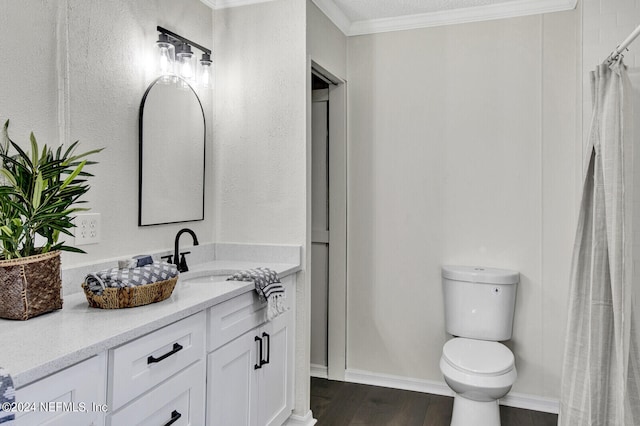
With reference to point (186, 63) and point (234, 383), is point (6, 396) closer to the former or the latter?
point (234, 383)

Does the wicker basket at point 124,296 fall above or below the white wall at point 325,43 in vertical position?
below

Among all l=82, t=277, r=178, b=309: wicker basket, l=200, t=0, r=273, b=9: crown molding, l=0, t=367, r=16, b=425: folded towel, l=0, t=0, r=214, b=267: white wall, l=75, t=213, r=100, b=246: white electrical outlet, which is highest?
l=200, t=0, r=273, b=9: crown molding

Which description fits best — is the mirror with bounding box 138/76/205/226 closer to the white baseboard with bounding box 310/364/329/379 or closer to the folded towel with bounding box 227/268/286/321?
the folded towel with bounding box 227/268/286/321

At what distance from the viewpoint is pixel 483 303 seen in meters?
2.70

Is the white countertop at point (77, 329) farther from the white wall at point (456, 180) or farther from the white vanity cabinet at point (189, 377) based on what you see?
the white wall at point (456, 180)

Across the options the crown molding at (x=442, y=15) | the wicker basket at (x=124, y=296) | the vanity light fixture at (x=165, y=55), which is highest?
the crown molding at (x=442, y=15)

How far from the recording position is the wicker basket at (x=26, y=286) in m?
1.37

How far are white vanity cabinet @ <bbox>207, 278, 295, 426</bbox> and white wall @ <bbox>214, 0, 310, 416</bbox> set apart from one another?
0.14m

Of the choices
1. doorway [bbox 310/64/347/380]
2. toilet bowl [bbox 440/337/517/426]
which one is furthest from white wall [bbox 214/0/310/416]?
toilet bowl [bbox 440/337/517/426]

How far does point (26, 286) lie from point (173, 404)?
0.59m

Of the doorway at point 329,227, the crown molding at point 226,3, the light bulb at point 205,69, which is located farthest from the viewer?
the doorway at point 329,227

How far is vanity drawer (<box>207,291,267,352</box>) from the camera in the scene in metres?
1.79

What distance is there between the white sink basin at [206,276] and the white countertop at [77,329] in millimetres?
389

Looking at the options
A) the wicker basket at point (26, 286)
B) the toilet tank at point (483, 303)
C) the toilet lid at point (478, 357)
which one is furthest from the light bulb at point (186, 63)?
the toilet lid at point (478, 357)
